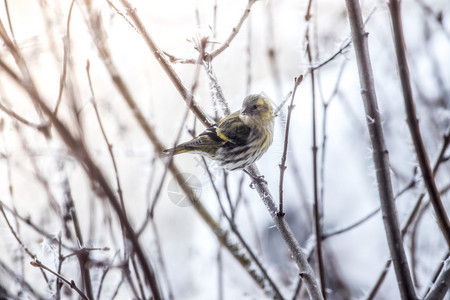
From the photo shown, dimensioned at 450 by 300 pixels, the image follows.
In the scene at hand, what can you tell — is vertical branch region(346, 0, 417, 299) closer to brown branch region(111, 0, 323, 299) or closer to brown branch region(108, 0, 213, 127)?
brown branch region(111, 0, 323, 299)

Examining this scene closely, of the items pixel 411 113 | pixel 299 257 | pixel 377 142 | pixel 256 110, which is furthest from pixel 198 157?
pixel 411 113

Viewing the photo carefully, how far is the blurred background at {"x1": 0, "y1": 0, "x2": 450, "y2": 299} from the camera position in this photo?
4.73ft

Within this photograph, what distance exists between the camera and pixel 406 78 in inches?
34.4

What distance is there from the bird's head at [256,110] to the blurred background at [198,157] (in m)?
0.11

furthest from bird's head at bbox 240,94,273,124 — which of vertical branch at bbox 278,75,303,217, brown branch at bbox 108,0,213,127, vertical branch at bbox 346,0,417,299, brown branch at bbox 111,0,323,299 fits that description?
vertical branch at bbox 346,0,417,299

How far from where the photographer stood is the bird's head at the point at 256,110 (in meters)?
2.61

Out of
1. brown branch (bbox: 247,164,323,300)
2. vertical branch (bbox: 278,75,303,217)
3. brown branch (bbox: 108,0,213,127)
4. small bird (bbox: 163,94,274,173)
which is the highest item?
small bird (bbox: 163,94,274,173)

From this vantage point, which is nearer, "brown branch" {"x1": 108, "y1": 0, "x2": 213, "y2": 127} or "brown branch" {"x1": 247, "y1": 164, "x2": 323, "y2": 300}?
"brown branch" {"x1": 247, "y1": 164, "x2": 323, "y2": 300}

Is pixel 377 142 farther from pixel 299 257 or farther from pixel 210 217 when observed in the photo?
pixel 210 217

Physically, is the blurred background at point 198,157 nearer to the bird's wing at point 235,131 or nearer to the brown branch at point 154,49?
the brown branch at point 154,49

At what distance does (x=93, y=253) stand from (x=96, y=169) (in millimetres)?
708

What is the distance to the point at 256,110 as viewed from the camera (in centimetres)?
272

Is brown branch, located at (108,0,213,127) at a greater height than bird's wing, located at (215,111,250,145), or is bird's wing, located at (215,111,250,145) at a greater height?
bird's wing, located at (215,111,250,145)

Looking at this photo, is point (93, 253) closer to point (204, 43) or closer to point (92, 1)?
point (204, 43)
